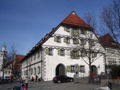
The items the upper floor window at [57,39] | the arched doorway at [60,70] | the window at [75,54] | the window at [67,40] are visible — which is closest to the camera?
the window at [75,54]

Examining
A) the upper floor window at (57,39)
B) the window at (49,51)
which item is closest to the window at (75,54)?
the window at (49,51)

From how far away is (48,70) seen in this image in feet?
105

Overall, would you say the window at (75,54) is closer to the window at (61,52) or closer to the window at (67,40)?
the window at (61,52)

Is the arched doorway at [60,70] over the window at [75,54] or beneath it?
beneath

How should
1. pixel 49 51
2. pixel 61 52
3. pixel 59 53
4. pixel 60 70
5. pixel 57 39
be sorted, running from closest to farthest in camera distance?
pixel 49 51 < pixel 60 70 < pixel 59 53 < pixel 57 39 < pixel 61 52

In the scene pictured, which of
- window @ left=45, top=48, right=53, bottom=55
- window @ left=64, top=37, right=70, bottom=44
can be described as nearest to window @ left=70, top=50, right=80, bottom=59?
window @ left=45, top=48, right=53, bottom=55

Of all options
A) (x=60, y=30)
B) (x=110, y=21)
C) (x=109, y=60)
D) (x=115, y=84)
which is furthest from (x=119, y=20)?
(x=109, y=60)

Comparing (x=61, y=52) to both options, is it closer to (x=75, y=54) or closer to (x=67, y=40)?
(x=67, y=40)

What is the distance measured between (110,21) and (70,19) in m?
17.9

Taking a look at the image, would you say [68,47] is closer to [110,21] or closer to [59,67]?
[59,67]

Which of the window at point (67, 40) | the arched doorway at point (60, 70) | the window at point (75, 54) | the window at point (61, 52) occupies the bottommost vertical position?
the arched doorway at point (60, 70)

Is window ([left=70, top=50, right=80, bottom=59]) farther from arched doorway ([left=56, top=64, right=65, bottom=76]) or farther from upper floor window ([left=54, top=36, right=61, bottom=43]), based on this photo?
upper floor window ([left=54, top=36, right=61, bottom=43])

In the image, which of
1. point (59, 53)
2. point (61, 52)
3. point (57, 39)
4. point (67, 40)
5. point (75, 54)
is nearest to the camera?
point (75, 54)

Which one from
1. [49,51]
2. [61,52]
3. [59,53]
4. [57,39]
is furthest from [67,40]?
[49,51]
